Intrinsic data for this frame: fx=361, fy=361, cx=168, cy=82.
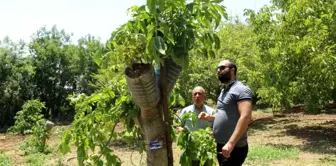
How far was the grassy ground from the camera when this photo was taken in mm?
7494

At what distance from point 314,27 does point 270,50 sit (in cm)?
156

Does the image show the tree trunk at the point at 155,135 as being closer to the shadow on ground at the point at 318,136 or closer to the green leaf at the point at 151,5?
the green leaf at the point at 151,5

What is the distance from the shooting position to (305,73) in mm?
8805

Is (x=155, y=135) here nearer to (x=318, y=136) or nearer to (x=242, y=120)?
(x=242, y=120)

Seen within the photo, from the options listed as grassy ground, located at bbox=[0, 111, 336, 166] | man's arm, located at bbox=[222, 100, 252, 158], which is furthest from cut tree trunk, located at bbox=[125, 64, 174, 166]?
grassy ground, located at bbox=[0, 111, 336, 166]

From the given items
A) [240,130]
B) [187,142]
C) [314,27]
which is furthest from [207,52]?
[314,27]

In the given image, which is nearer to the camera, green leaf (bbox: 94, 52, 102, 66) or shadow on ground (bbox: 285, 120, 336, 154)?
green leaf (bbox: 94, 52, 102, 66)

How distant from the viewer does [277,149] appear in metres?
8.62

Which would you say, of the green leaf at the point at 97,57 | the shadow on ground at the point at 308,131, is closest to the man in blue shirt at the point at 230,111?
the green leaf at the point at 97,57

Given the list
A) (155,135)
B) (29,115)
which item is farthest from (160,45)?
(29,115)

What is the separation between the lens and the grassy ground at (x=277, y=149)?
Answer: 7.49m

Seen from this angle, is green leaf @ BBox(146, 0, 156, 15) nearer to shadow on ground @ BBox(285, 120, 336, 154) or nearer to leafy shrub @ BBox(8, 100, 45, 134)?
shadow on ground @ BBox(285, 120, 336, 154)

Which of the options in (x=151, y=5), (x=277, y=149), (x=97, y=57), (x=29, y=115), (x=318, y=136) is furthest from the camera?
(x=29, y=115)

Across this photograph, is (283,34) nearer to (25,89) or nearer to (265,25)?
(265,25)
